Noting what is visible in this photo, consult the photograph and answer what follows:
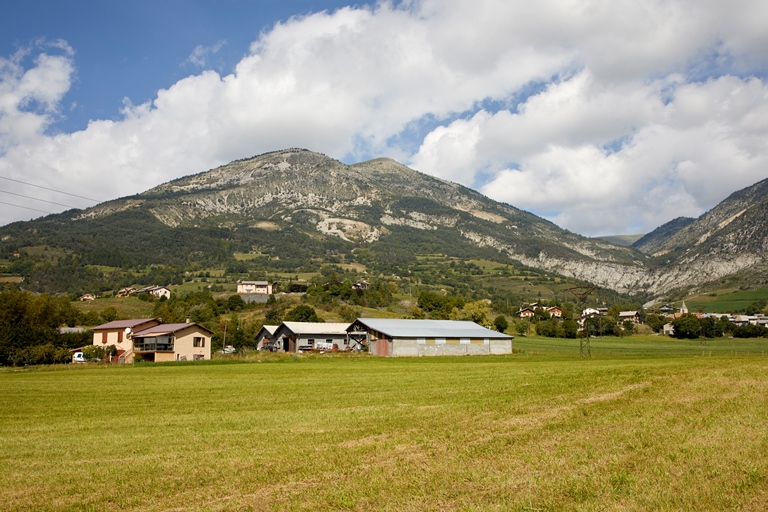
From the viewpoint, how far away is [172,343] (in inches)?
2958

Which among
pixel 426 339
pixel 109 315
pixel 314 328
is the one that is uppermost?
pixel 109 315

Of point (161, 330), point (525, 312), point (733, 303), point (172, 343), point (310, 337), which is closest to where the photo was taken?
point (172, 343)

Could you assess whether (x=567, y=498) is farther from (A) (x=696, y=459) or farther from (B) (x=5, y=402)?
(B) (x=5, y=402)

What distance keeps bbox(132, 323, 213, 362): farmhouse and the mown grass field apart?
2162 inches

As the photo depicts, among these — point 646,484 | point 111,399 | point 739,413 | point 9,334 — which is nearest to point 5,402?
point 111,399

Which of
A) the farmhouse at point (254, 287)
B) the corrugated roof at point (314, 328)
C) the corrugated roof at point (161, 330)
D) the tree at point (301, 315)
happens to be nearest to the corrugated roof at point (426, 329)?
the corrugated roof at point (314, 328)

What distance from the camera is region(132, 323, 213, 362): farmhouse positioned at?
→ 74750mm

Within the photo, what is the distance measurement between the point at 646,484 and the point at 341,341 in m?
76.3

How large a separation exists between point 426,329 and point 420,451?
61573 mm

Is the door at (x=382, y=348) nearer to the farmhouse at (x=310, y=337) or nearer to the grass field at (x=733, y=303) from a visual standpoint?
the farmhouse at (x=310, y=337)

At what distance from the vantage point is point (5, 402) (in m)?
25.0

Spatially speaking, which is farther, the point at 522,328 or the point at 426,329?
the point at 522,328

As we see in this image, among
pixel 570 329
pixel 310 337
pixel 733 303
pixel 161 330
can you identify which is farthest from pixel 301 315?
pixel 733 303

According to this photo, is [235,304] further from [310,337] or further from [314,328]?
[310,337]
